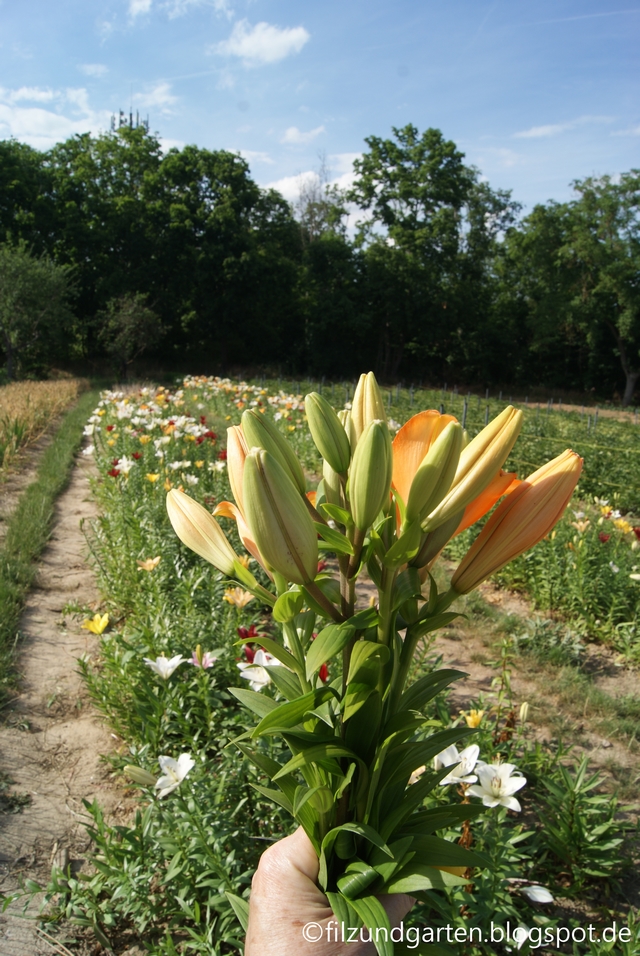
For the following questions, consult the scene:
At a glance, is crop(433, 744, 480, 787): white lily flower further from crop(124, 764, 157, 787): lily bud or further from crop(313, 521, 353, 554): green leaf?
crop(313, 521, 353, 554): green leaf

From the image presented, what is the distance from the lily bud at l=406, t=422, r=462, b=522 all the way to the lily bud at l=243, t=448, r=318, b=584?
4.4 inches

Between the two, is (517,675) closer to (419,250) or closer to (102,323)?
(102,323)

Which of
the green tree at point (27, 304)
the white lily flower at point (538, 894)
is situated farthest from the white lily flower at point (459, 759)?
the green tree at point (27, 304)

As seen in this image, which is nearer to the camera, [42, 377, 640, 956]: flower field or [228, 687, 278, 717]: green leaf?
[228, 687, 278, 717]: green leaf

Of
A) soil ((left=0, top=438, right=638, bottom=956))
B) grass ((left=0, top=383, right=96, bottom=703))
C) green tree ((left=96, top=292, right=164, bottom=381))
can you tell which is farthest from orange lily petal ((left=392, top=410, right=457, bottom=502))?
green tree ((left=96, top=292, right=164, bottom=381))

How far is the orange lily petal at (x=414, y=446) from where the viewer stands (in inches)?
27.4

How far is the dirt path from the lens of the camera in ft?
6.44

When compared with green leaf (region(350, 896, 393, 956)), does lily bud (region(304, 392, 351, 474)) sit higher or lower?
higher

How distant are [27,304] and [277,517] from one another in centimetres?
2239

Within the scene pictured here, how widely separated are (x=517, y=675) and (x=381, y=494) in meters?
3.22

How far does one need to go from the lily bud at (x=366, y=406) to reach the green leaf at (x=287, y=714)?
1.00 feet

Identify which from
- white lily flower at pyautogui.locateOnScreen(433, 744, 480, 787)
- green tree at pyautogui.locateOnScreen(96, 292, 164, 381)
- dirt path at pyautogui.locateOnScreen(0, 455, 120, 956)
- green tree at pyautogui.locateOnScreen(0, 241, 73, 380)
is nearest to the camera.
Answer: white lily flower at pyautogui.locateOnScreen(433, 744, 480, 787)

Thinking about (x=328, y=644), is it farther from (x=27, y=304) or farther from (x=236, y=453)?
(x=27, y=304)

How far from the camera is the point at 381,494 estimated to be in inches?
23.8
